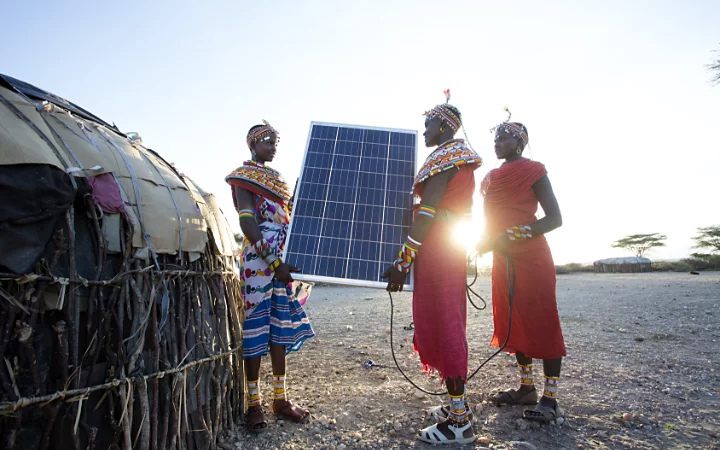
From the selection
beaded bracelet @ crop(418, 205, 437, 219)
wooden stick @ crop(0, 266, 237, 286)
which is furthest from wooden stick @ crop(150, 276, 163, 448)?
beaded bracelet @ crop(418, 205, 437, 219)

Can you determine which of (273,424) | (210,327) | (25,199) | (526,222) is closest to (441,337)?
(526,222)

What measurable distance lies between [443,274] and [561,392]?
2.25m

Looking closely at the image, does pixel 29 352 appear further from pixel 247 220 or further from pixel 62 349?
pixel 247 220

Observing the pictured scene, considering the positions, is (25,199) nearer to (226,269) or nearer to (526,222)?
(226,269)

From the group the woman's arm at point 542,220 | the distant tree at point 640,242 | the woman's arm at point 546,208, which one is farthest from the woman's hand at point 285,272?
the distant tree at point 640,242

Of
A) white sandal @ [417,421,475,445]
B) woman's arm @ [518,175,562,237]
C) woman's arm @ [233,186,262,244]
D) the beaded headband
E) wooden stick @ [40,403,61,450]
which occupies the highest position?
the beaded headband

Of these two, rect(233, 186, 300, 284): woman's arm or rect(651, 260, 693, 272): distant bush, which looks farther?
rect(651, 260, 693, 272): distant bush

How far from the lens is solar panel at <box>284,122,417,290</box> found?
364 centimetres

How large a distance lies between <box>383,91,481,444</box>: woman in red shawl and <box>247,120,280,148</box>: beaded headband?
1.56m

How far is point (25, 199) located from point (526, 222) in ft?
12.8

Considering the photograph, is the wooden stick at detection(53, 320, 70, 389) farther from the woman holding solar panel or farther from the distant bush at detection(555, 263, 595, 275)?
the distant bush at detection(555, 263, 595, 275)

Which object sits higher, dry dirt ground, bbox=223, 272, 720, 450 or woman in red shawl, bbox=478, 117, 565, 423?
woman in red shawl, bbox=478, 117, 565, 423

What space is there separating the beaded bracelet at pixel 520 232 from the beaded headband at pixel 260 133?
245 centimetres

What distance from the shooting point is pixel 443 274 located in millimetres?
3412
